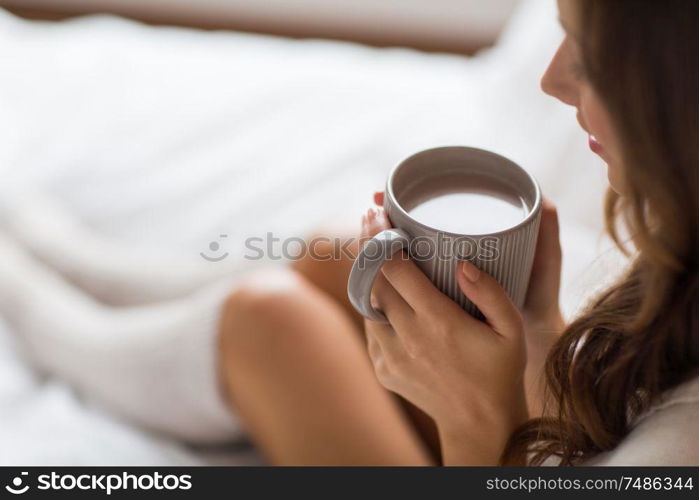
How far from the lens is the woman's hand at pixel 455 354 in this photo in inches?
22.9

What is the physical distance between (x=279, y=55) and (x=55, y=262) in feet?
1.76

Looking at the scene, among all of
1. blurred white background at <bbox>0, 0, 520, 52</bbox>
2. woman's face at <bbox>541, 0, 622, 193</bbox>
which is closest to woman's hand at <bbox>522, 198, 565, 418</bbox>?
woman's face at <bbox>541, 0, 622, 193</bbox>

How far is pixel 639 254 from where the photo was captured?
0.57 m

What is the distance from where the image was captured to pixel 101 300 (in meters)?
1.11

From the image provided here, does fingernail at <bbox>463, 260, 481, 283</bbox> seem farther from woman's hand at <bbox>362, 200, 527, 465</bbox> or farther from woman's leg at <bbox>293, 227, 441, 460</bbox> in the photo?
woman's leg at <bbox>293, 227, 441, 460</bbox>

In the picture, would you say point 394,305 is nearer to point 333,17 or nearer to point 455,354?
point 455,354

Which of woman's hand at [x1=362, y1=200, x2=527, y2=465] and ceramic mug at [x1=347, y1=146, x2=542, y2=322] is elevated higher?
ceramic mug at [x1=347, y1=146, x2=542, y2=322]

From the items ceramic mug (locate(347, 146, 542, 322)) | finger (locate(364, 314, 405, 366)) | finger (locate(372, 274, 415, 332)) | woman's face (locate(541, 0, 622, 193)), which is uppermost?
woman's face (locate(541, 0, 622, 193))

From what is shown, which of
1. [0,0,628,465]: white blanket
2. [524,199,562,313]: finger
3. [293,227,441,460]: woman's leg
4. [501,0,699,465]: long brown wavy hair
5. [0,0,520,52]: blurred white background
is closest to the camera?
[501,0,699,465]: long brown wavy hair

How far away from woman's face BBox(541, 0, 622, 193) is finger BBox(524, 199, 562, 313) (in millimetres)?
96

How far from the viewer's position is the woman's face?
1.57 feet

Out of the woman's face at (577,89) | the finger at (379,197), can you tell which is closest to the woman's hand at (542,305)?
the finger at (379,197)
